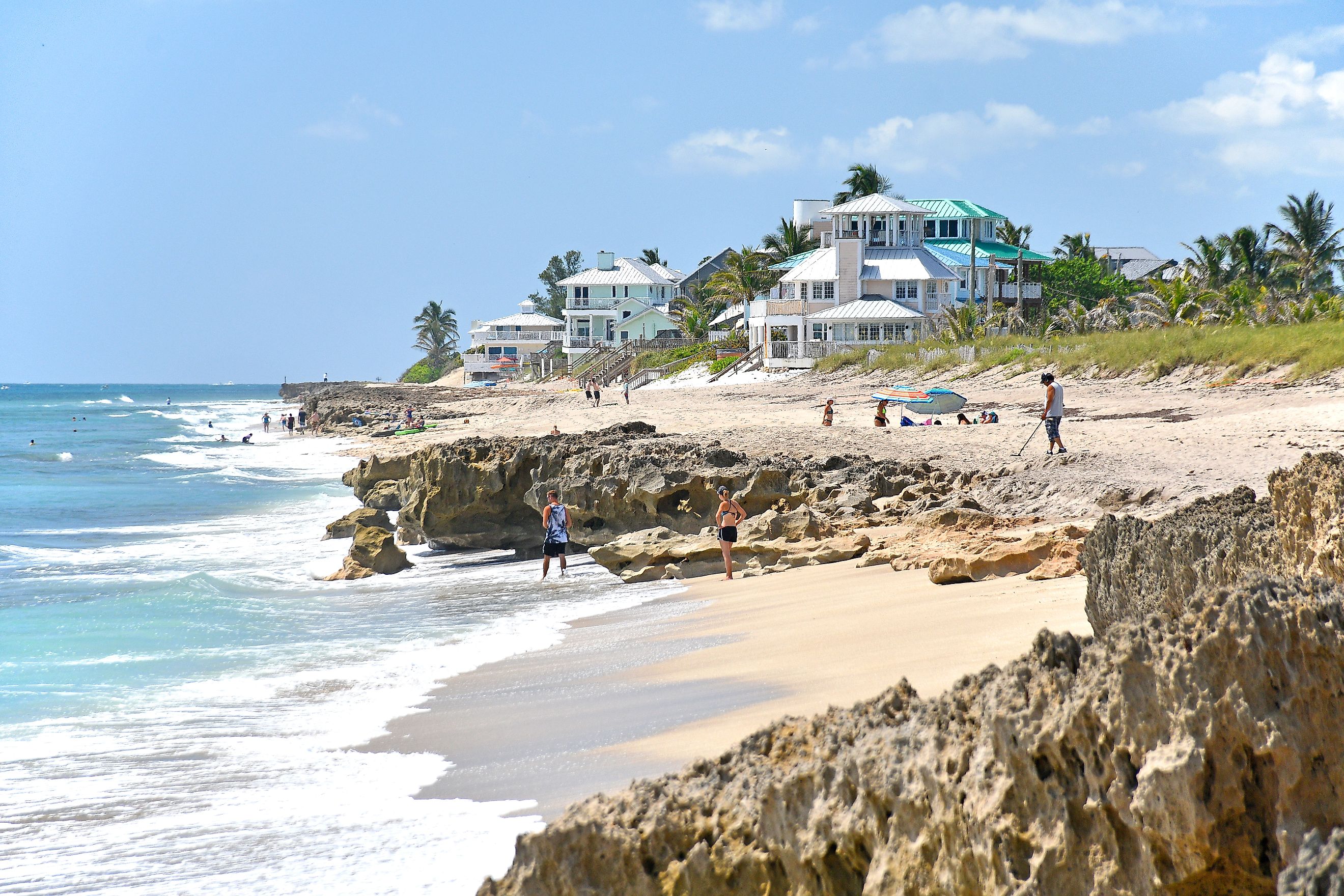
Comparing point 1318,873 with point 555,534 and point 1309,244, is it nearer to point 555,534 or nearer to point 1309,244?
point 555,534

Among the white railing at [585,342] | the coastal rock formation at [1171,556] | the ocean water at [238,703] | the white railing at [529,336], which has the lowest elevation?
the ocean water at [238,703]

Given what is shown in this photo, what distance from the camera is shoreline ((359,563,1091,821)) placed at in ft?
20.2

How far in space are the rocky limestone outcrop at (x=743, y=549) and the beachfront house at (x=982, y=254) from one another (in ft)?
150

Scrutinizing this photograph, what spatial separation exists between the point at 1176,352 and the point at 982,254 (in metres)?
40.0

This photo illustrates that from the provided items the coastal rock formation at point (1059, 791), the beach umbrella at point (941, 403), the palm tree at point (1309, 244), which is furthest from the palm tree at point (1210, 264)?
the coastal rock formation at point (1059, 791)

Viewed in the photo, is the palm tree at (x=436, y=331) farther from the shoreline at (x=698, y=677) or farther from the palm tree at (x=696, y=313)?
the shoreline at (x=698, y=677)

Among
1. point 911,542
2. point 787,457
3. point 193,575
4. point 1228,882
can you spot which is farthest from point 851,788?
point 193,575

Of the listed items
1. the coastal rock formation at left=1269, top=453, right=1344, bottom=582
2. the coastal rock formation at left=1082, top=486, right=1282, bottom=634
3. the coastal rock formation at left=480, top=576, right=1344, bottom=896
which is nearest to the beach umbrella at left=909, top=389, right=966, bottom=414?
the coastal rock formation at left=1082, top=486, right=1282, bottom=634

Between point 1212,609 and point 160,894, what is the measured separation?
4790mm

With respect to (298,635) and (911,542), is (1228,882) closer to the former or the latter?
(911,542)

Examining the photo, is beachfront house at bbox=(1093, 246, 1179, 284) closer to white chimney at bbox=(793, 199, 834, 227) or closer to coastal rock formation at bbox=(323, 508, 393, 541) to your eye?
white chimney at bbox=(793, 199, 834, 227)

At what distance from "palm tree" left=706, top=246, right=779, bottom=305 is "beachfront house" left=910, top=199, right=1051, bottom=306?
10.4m

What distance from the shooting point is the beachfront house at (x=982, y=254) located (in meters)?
64.0

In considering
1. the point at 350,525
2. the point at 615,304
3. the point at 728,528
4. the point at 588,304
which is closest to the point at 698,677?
the point at 728,528
